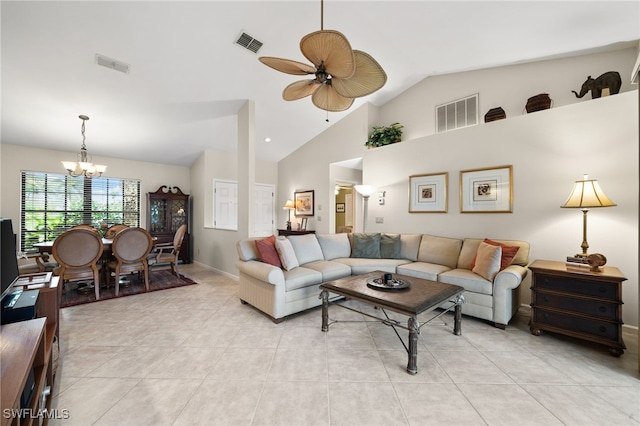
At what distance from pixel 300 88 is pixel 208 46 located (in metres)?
1.57

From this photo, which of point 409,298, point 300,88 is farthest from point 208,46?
point 409,298

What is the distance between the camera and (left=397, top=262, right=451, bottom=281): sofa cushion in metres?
3.49

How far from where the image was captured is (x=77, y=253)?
3.71 meters

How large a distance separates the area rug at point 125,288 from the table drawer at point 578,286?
4721 mm

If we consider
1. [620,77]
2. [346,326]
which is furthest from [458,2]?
[346,326]

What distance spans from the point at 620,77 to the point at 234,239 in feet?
18.0

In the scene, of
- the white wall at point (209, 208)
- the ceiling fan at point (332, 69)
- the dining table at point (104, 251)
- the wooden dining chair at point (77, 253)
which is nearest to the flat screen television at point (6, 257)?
the wooden dining chair at point (77, 253)

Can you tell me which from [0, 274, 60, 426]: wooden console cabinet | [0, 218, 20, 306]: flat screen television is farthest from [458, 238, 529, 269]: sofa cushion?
[0, 218, 20, 306]: flat screen television

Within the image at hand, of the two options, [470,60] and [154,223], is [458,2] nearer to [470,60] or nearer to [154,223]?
[470,60]

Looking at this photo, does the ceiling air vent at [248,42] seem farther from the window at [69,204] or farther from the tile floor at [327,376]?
the window at [69,204]

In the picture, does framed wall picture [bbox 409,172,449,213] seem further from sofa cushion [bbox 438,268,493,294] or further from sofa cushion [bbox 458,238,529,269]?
sofa cushion [bbox 438,268,493,294]

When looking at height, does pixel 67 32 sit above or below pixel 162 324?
above

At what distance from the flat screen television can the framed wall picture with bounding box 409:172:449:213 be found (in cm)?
462

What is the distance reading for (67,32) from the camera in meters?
2.96
